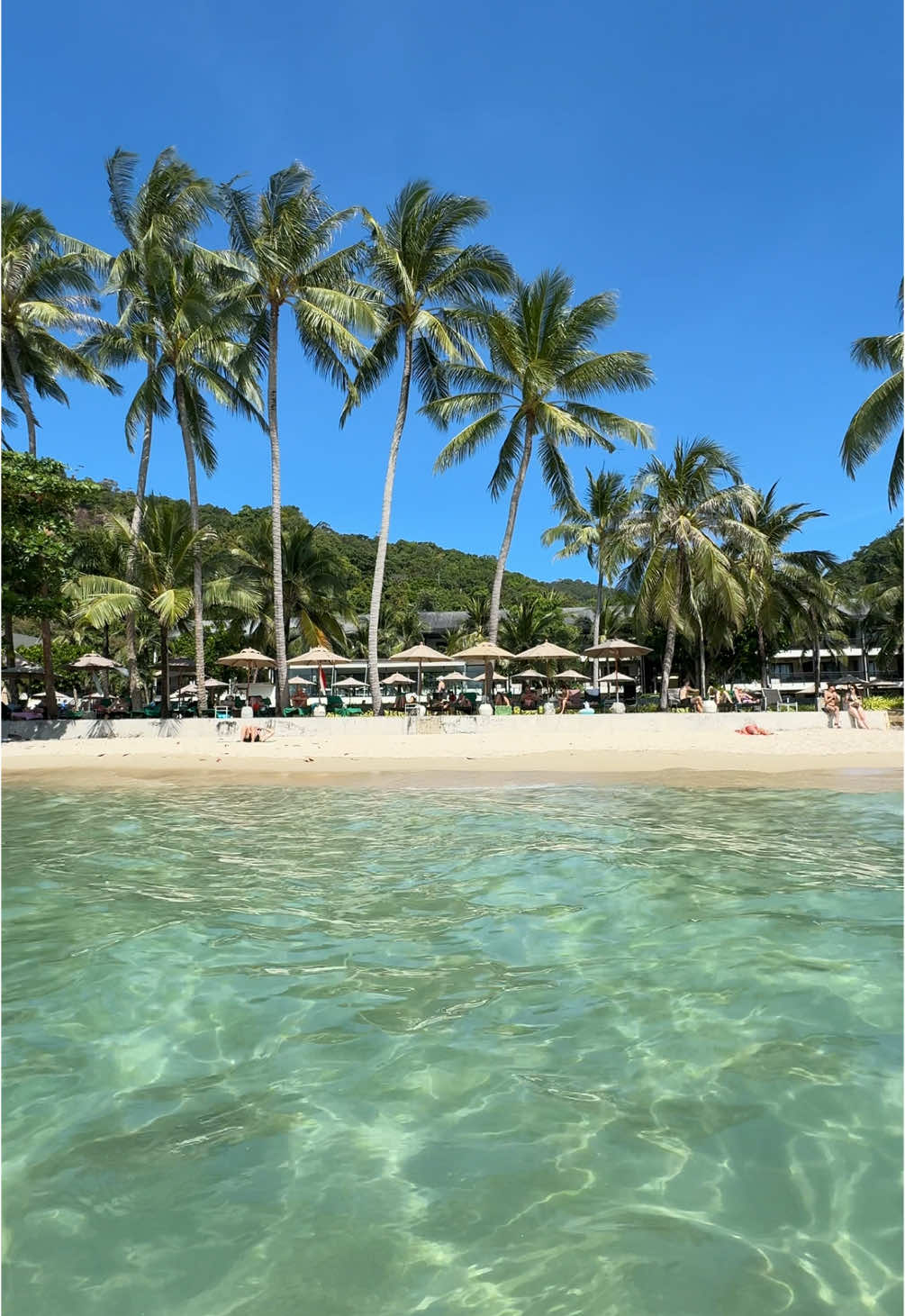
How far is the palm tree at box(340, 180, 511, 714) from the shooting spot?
873 inches

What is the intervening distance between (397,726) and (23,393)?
15142 millimetres

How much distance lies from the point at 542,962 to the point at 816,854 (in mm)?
4090

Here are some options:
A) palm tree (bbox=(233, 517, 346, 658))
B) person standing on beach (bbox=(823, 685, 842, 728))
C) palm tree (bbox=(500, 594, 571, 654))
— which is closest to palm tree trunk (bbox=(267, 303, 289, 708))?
palm tree (bbox=(233, 517, 346, 658))

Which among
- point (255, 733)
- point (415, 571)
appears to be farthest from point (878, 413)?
point (415, 571)

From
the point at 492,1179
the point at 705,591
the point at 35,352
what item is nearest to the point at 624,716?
the point at 705,591

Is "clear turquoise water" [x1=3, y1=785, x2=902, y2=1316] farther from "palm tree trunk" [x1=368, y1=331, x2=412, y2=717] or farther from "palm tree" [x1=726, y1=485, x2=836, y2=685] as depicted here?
"palm tree" [x1=726, y1=485, x2=836, y2=685]

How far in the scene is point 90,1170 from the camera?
110 inches

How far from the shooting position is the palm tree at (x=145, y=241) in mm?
23844

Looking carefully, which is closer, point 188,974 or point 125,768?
point 188,974

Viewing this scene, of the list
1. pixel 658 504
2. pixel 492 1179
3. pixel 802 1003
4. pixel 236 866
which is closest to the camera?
pixel 492 1179

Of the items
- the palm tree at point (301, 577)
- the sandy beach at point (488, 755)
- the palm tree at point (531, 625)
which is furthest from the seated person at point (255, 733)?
the palm tree at point (531, 625)

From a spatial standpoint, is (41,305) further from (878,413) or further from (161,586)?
(878,413)

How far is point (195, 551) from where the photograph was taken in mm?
22953

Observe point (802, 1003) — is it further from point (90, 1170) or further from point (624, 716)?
point (624, 716)
